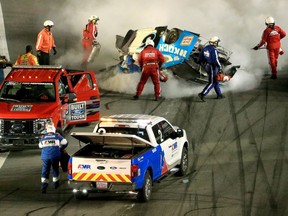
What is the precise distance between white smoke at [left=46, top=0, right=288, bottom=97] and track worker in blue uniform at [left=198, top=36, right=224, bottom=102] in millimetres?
4215

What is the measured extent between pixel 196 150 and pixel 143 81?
4470 millimetres

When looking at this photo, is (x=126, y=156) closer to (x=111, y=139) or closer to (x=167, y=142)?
(x=111, y=139)

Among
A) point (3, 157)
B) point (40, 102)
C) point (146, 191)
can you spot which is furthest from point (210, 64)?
point (146, 191)

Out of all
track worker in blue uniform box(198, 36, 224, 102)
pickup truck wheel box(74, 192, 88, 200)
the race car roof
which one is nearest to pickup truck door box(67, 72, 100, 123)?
track worker in blue uniform box(198, 36, 224, 102)

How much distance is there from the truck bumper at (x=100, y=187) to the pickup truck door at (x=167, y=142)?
63.0 inches

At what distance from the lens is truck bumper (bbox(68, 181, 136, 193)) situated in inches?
539

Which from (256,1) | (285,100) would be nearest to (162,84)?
(285,100)

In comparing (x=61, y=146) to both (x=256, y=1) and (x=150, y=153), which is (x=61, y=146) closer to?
(x=150, y=153)

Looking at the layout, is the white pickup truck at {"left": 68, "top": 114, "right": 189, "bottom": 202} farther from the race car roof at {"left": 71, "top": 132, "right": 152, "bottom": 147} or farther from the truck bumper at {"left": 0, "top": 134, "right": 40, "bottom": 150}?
the truck bumper at {"left": 0, "top": 134, "right": 40, "bottom": 150}

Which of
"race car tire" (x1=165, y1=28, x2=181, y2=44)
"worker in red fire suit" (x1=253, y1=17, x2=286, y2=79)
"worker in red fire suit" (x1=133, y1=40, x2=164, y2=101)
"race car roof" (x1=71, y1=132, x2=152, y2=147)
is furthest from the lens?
"worker in red fire suit" (x1=253, y1=17, x2=286, y2=79)

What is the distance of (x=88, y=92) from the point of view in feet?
64.5

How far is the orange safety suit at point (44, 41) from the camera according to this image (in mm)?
24172

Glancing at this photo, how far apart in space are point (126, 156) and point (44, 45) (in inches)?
419

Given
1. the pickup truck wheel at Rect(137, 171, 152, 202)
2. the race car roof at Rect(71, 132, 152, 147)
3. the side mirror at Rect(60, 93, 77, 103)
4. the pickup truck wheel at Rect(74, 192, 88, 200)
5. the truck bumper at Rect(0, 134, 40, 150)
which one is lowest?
the pickup truck wheel at Rect(74, 192, 88, 200)
